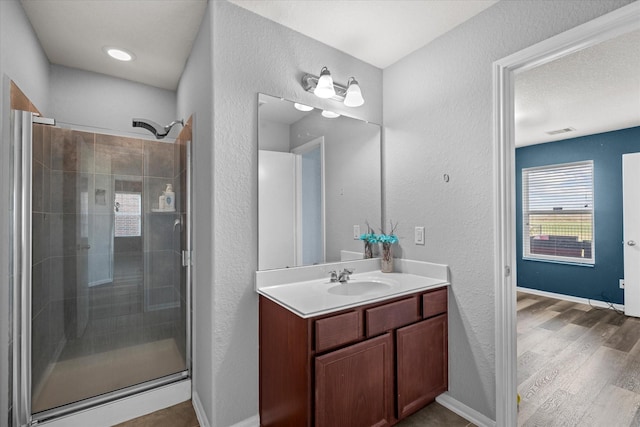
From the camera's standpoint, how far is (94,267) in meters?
2.11

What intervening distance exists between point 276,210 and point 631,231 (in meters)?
4.54

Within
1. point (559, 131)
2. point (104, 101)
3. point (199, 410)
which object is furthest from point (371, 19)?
point (559, 131)

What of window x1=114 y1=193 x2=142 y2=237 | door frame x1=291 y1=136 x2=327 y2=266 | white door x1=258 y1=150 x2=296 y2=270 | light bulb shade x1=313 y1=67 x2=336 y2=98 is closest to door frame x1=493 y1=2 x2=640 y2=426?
light bulb shade x1=313 y1=67 x2=336 y2=98

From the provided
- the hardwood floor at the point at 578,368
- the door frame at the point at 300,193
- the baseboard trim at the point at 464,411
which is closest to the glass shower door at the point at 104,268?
the door frame at the point at 300,193

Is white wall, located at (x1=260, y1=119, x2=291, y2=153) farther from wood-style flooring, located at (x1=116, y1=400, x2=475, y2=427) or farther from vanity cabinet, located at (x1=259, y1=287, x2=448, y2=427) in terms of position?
wood-style flooring, located at (x1=116, y1=400, x2=475, y2=427)

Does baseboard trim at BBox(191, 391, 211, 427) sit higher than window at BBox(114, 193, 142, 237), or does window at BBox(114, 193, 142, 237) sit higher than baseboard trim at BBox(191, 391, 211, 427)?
window at BBox(114, 193, 142, 237)

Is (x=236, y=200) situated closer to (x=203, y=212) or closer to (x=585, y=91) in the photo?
(x=203, y=212)

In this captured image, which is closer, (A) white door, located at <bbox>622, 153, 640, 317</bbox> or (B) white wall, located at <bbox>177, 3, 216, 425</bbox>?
(B) white wall, located at <bbox>177, 3, 216, 425</bbox>

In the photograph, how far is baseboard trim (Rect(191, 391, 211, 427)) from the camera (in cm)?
179

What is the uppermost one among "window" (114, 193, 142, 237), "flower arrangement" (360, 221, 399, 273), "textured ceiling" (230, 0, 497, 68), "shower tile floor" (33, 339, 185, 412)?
"textured ceiling" (230, 0, 497, 68)

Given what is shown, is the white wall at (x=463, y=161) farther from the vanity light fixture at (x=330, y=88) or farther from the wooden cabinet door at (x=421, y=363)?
the vanity light fixture at (x=330, y=88)

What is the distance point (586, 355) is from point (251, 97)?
351 cm

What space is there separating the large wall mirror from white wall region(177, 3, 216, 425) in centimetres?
29

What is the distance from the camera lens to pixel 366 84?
239cm
